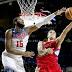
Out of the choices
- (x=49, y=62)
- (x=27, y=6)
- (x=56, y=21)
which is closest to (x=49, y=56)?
(x=49, y=62)

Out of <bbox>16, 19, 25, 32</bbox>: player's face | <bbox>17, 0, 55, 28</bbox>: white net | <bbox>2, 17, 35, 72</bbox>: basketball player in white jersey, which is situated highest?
<bbox>17, 0, 55, 28</bbox>: white net

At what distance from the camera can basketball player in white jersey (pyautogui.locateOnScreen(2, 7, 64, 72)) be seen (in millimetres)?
5793

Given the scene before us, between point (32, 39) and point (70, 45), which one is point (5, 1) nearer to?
point (32, 39)

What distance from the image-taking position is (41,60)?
6.63 metres

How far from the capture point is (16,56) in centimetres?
591

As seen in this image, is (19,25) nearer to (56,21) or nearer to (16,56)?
(16,56)

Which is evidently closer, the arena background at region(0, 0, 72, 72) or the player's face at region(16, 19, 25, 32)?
the player's face at region(16, 19, 25, 32)

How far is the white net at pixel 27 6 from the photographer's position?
7168mm

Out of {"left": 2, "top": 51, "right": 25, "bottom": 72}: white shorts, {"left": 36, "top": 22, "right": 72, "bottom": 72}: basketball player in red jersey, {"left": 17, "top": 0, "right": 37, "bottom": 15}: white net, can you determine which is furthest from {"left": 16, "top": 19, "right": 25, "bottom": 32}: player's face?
{"left": 17, "top": 0, "right": 37, "bottom": 15}: white net

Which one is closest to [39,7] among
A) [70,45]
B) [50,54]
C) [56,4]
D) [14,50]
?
[56,4]

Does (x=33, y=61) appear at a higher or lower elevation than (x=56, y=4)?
lower

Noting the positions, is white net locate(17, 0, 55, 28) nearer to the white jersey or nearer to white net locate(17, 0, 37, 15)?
white net locate(17, 0, 37, 15)

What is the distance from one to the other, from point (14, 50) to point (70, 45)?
245 centimetres

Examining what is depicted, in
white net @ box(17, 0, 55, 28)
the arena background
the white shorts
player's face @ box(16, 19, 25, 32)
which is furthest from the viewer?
the arena background
